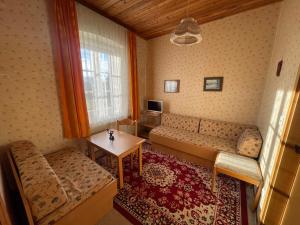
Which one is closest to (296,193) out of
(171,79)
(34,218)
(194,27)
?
(194,27)

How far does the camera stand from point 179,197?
1.76 metres

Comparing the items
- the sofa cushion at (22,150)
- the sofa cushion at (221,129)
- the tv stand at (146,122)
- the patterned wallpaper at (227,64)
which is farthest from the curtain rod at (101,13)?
the sofa cushion at (221,129)

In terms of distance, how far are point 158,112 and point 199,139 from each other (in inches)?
50.8

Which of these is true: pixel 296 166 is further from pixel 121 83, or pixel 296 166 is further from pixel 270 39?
pixel 121 83

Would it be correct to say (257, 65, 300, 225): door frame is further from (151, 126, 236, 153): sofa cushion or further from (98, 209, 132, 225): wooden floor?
(98, 209, 132, 225): wooden floor

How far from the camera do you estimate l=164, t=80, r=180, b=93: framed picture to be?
3307 millimetres

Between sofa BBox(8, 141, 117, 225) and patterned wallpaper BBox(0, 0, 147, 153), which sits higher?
patterned wallpaper BBox(0, 0, 147, 153)

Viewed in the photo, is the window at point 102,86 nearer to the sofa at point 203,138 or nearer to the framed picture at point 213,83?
the sofa at point 203,138

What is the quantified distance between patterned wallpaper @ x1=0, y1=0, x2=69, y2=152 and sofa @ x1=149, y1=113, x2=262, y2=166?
6.86 feet

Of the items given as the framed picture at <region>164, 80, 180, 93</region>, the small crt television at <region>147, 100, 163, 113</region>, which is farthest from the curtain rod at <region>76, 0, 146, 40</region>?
the small crt television at <region>147, 100, 163, 113</region>

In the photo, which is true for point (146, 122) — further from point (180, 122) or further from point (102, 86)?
point (102, 86)

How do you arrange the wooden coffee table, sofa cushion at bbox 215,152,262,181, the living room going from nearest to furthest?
1. the living room
2. sofa cushion at bbox 215,152,262,181
3. the wooden coffee table

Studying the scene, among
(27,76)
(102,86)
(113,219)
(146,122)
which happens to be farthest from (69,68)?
(146,122)

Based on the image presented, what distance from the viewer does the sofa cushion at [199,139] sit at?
90.7 inches
